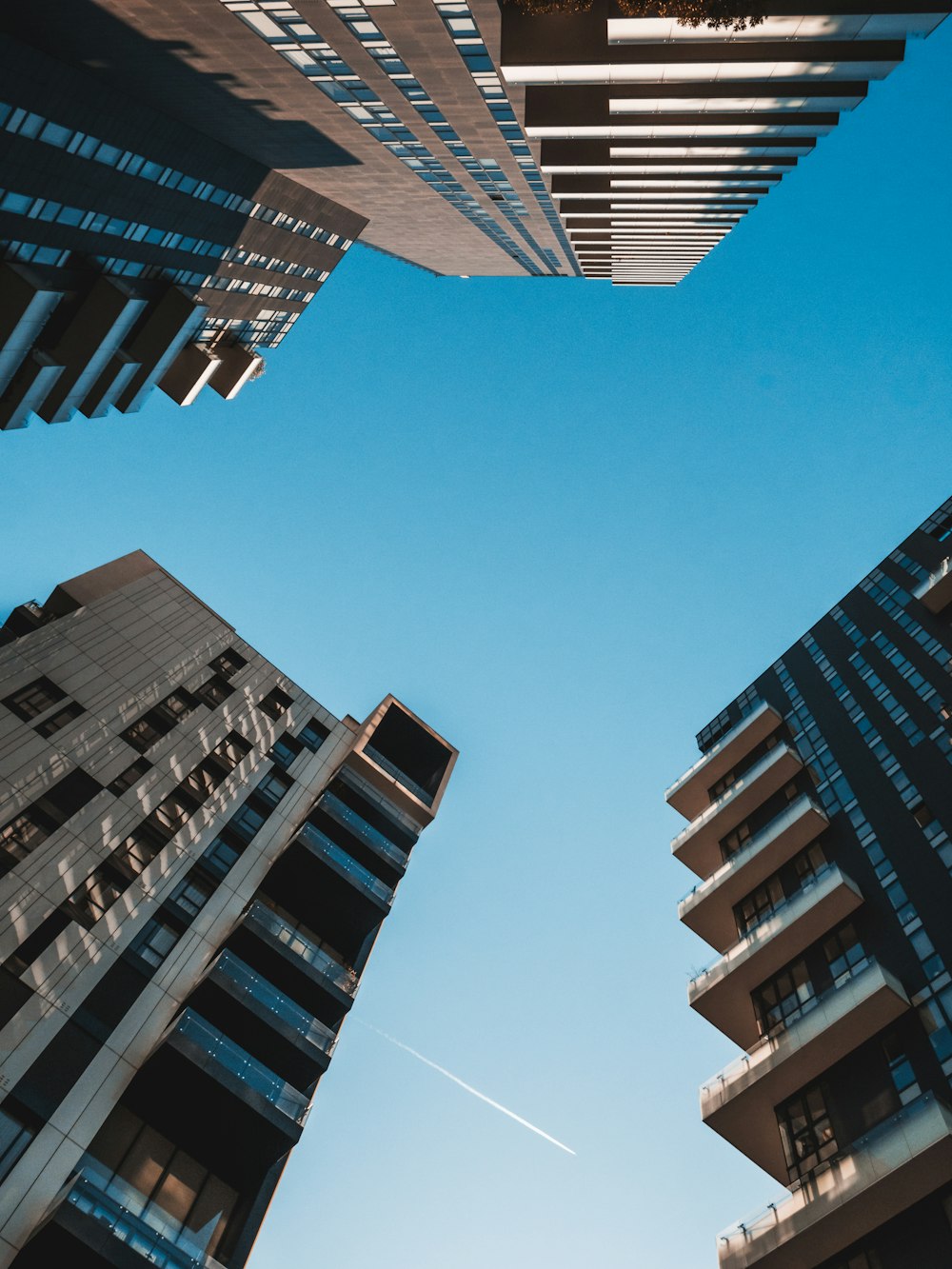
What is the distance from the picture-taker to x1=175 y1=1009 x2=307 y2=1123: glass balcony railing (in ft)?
74.2

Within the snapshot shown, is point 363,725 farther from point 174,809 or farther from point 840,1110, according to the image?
point 840,1110

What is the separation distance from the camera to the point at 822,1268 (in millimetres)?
19547

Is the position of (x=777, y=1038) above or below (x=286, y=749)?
above

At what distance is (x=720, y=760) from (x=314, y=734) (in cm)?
2213

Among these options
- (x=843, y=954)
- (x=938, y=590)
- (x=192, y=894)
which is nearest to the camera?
(x=843, y=954)

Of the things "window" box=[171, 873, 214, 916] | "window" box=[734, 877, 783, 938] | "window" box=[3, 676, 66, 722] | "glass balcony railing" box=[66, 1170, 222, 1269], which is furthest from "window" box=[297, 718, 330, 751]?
"window" box=[734, 877, 783, 938]

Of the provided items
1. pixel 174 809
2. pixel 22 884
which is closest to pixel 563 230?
pixel 174 809

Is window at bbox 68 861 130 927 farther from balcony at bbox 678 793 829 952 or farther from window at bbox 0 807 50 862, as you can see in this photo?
balcony at bbox 678 793 829 952

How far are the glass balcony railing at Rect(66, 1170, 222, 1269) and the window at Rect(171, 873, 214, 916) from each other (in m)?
8.42

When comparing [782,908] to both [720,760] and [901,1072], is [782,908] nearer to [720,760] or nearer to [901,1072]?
[901,1072]

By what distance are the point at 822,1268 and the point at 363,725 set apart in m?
31.5

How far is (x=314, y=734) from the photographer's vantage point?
38969mm

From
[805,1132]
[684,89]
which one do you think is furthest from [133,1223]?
[684,89]

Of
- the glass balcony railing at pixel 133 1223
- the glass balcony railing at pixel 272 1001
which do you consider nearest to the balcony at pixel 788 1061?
the glass balcony railing at pixel 272 1001
